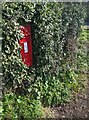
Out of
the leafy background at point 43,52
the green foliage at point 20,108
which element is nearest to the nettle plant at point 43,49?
the leafy background at point 43,52

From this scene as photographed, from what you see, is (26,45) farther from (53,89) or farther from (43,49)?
(53,89)

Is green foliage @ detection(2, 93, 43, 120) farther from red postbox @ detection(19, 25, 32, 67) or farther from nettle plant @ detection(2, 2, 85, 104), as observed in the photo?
red postbox @ detection(19, 25, 32, 67)

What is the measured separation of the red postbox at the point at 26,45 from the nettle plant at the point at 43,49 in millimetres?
91

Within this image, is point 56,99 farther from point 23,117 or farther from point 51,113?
point 23,117

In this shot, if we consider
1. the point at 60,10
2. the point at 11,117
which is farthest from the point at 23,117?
the point at 60,10

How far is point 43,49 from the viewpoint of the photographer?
530cm

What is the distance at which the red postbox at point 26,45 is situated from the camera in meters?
4.92

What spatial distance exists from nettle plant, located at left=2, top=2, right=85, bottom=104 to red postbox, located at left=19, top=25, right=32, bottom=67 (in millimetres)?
91

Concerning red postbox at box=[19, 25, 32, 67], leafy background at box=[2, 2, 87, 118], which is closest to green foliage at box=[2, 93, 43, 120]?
leafy background at box=[2, 2, 87, 118]

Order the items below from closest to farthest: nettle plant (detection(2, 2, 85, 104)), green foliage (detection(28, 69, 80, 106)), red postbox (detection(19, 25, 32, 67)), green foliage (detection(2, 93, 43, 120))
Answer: nettle plant (detection(2, 2, 85, 104)) → green foliage (detection(2, 93, 43, 120)) → red postbox (detection(19, 25, 32, 67)) → green foliage (detection(28, 69, 80, 106))

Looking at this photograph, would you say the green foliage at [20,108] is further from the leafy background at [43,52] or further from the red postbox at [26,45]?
the red postbox at [26,45]

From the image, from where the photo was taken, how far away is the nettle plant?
456 centimetres

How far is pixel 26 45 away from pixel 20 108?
36.6 inches

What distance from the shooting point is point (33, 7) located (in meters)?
4.89
